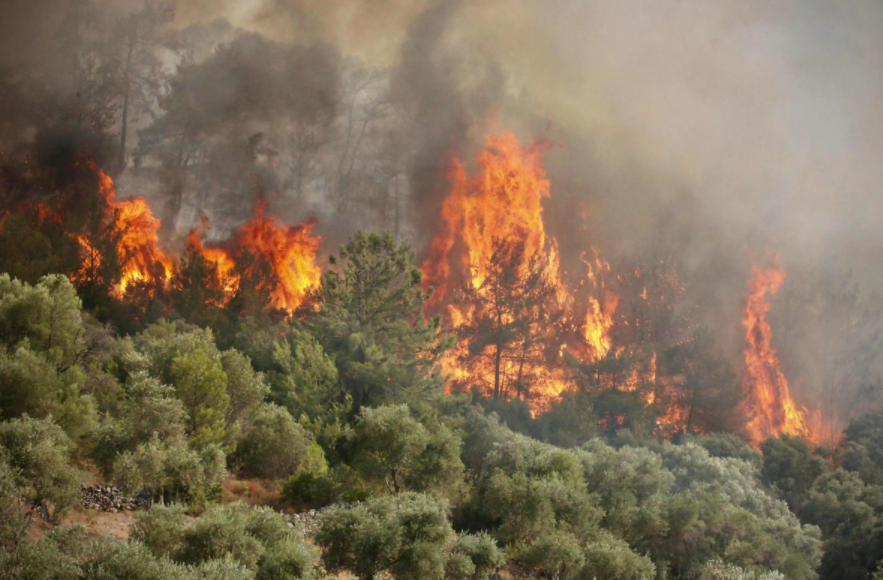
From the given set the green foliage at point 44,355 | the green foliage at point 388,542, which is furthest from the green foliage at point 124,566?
the green foliage at point 44,355

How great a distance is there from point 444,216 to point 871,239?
4775 centimetres

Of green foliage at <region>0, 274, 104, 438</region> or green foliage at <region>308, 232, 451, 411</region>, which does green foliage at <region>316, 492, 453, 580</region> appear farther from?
green foliage at <region>308, 232, 451, 411</region>

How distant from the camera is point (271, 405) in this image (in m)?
46.2

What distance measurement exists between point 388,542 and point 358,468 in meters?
11.4

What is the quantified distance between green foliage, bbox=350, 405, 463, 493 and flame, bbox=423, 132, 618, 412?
29.7 m

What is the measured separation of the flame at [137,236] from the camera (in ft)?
251

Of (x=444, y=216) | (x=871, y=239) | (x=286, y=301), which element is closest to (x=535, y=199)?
(x=444, y=216)

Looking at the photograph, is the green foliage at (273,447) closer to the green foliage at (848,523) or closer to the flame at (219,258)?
the flame at (219,258)

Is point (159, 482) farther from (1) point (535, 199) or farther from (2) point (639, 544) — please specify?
(1) point (535, 199)

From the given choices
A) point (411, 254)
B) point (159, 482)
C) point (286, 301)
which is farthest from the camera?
point (286, 301)

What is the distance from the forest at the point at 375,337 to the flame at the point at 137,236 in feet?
1.13

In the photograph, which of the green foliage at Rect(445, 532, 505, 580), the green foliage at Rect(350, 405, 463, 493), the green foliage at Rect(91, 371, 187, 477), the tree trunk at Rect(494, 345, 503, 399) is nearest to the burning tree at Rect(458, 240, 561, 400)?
the tree trunk at Rect(494, 345, 503, 399)

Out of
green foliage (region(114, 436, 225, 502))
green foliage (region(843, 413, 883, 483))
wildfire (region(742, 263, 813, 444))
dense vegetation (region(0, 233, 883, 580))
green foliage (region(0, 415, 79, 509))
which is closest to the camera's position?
green foliage (region(0, 415, 79, 509))

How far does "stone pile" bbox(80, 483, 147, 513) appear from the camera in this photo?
35250 mm
